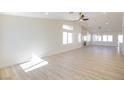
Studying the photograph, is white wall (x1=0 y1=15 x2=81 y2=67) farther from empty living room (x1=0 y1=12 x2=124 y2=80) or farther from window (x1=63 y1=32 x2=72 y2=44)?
window (x1=63 y1=32 x2=72 y2=44)

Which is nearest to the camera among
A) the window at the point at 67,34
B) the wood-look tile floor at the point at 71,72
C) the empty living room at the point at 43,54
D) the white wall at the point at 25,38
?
the wood-look tile floor at the point at 71,72

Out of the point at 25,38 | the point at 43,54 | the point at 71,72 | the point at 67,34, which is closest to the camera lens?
the point at 71,72

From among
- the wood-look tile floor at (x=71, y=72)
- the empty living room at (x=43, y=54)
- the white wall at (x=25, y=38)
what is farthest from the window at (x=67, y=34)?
the wood-look tile floor at (x=71, y=72)

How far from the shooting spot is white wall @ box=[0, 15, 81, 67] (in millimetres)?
5637

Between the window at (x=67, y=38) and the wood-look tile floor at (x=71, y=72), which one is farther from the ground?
the window at (x=67, y=38)

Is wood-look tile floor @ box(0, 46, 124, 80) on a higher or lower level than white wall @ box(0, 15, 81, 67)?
lower

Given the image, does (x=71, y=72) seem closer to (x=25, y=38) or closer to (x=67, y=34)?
(x=25, y=38)

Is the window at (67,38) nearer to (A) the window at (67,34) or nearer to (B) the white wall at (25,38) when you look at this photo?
(A) the window at (67,34)

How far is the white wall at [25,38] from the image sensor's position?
564 centimetres

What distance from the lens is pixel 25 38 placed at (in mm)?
6594

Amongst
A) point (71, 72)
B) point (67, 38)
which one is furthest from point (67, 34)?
point (71, 72)

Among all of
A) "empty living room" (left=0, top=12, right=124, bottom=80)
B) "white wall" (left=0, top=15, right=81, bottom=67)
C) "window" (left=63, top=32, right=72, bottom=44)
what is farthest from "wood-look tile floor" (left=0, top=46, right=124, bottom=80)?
"window" (left=63, top=32, right=72, bottom=44)
